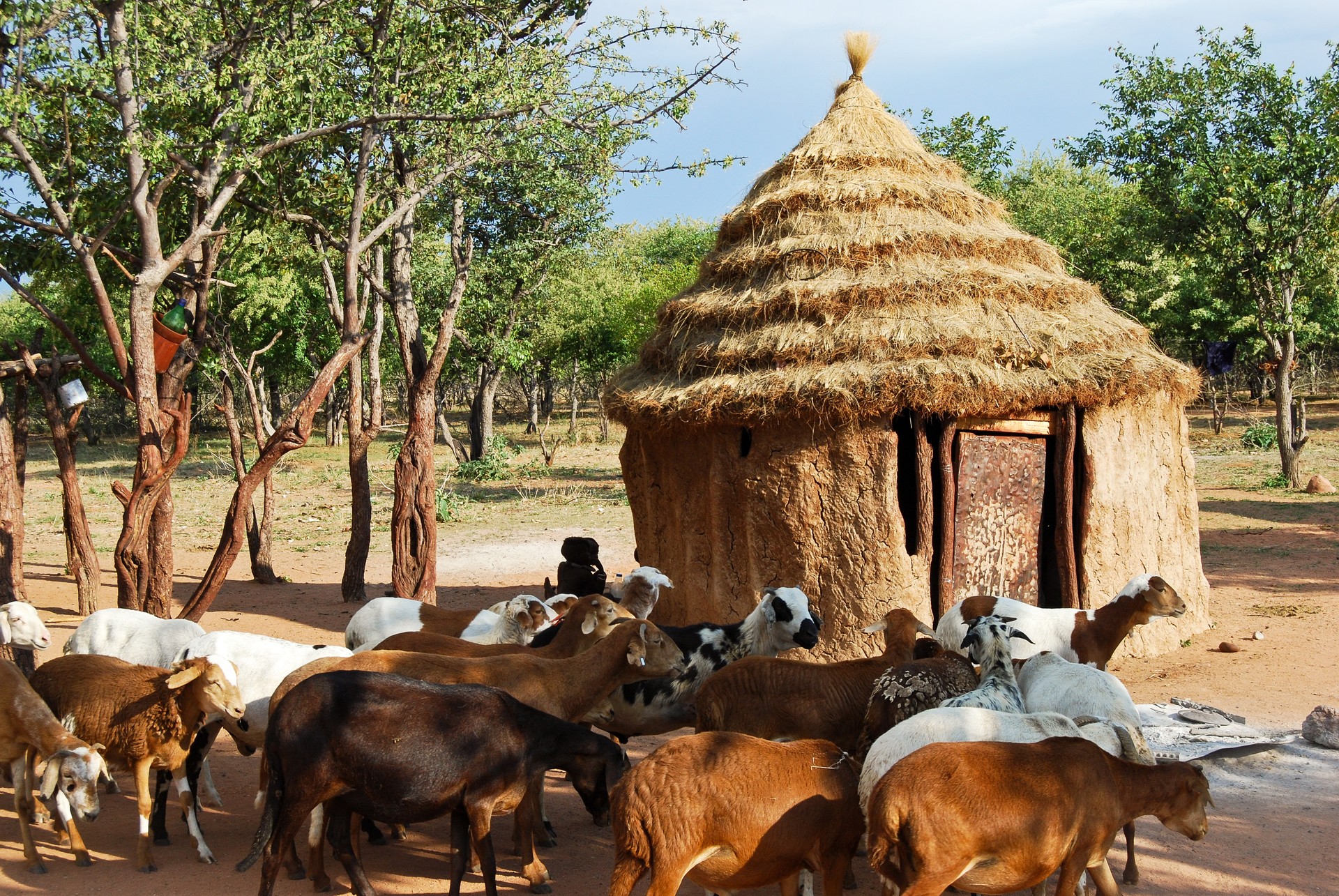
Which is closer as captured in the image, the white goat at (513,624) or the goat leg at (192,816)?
the goat leg at (192,816)

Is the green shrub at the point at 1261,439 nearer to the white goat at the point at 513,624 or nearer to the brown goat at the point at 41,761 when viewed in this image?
the white goat at the point at 513,624

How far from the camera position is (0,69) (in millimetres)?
11391

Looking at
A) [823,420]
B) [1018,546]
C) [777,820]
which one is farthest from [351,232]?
[777,820]

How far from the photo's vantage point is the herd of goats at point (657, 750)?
16.4ft

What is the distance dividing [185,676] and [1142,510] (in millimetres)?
9334

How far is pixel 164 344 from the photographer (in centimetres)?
1220

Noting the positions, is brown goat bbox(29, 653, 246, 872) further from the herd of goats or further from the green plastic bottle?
the green plastic bottle

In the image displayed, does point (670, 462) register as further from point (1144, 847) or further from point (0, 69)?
point (0, 69)

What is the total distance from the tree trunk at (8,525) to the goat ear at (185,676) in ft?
17.9

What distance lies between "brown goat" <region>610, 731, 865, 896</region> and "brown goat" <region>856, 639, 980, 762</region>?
977 millimetres

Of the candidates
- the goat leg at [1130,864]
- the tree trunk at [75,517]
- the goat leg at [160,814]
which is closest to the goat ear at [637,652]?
the goat leg at [1130,864]

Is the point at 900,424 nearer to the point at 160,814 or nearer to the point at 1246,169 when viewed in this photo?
the point at 160,814

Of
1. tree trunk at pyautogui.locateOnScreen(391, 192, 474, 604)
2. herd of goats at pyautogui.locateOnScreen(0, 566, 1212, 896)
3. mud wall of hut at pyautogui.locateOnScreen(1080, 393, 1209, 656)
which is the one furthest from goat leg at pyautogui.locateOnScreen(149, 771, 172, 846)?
mud wall of hut at pyautogui.locateOnScreen(1080, 393, 1209, 656)

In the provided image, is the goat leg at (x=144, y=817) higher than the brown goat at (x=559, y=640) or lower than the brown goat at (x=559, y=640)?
lower
